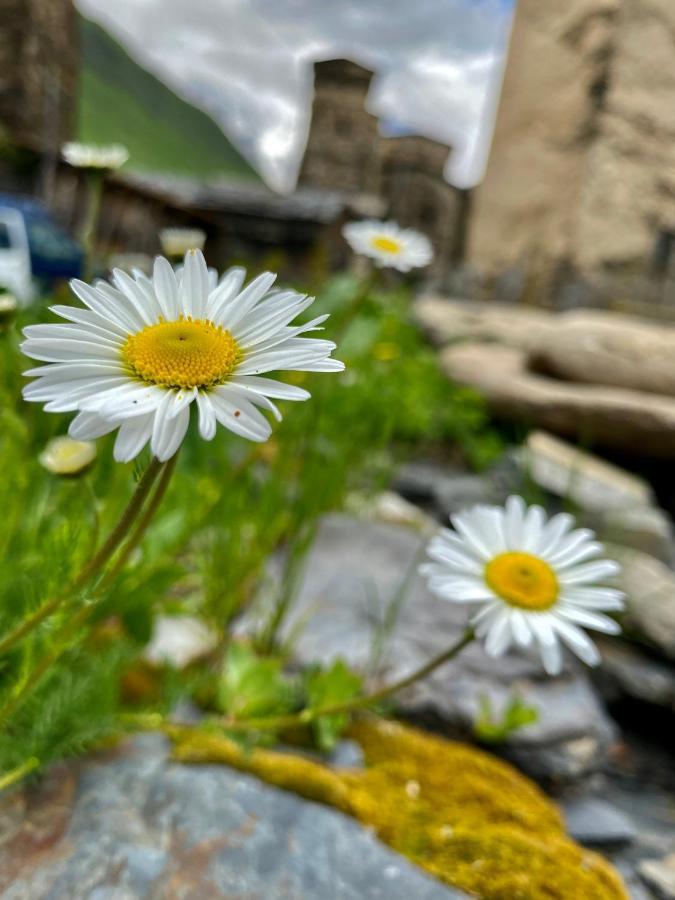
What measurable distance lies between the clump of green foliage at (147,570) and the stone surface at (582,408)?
3.25 feet

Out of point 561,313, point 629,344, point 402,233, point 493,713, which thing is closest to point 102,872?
point 493,713

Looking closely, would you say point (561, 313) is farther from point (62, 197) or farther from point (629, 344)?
point (62, 197)

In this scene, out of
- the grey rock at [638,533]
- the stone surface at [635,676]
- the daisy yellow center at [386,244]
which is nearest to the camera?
the daisy yellow center at [386,244]

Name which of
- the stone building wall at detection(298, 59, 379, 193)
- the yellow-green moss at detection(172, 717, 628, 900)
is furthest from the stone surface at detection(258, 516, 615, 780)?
the stone building wall at detection(298, 59, 379, 193)

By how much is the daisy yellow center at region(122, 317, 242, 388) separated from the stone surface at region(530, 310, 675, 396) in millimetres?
2810

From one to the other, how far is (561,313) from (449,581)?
4.82 m

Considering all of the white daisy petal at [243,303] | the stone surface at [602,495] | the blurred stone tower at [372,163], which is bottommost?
the stone surface at [602,495]

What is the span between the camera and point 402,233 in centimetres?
156

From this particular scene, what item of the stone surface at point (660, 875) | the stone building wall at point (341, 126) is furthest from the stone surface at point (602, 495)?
the stone building wall at point (341, 126)

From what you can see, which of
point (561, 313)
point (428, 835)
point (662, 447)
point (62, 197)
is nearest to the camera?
point (428, 835)

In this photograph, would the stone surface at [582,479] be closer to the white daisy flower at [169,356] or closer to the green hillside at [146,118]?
the white daisy flower at [169,356]

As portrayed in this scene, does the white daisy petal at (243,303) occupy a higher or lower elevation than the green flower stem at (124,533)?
higher

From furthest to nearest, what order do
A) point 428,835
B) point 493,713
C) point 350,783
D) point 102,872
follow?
point 493,713
point 350,783
point 428,835
point 102,872

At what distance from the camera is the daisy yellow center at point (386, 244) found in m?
1.36
